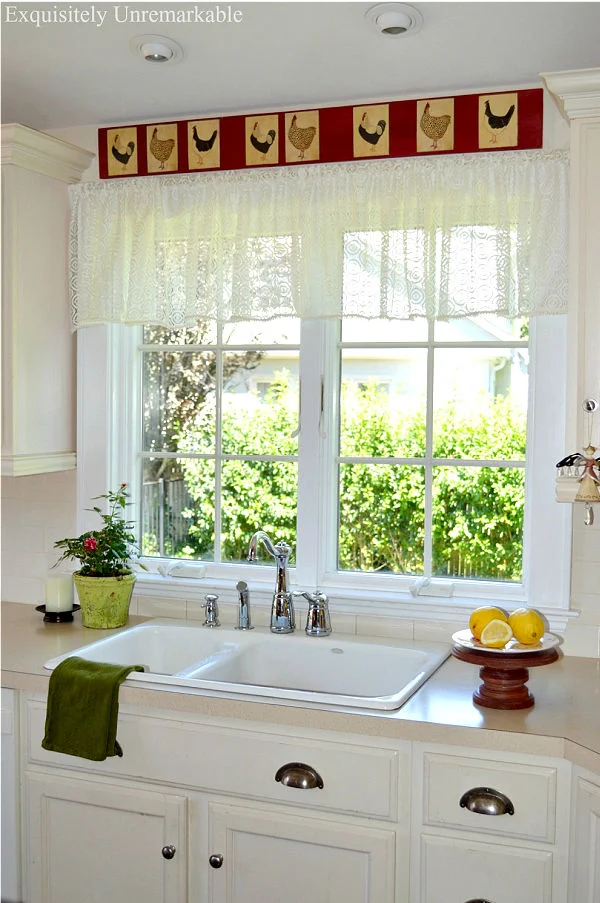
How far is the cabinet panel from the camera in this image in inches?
71.8

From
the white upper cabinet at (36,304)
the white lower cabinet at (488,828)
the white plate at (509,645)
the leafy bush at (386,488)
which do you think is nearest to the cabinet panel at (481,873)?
the white lower cabinet at (488,828)

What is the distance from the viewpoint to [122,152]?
282 cm

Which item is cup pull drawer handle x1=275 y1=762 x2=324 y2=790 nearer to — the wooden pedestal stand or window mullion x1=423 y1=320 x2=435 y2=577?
the wooden pedestal stand

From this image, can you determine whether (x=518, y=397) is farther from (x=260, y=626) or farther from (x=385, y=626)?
(x=260, y=626)

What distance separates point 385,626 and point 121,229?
1491 mm

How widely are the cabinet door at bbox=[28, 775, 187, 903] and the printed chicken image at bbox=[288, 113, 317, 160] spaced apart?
1836 millimetres

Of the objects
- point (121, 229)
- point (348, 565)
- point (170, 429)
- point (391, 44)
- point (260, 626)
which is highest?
point (391, 44)

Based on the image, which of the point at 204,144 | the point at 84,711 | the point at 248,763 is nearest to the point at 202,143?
the point at 204,144

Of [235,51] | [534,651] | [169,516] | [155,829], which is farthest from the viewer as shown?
[169,516]

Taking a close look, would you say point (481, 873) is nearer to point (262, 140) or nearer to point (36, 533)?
point (36, 533)

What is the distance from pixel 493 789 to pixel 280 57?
1.85 meters

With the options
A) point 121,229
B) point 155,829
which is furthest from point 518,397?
point 155,829

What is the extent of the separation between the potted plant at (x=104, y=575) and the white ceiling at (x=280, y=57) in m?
1.19

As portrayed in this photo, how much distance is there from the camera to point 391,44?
7.20 ft
